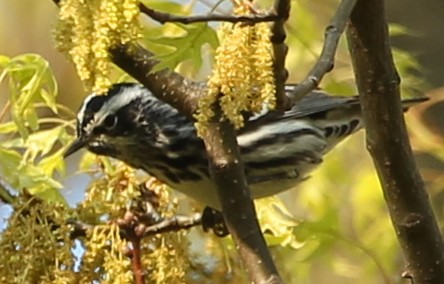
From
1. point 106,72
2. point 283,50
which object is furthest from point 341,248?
point 106,72

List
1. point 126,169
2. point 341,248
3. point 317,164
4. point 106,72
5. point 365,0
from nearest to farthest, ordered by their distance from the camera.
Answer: point 106,72 → point 365,0 → point 126,169 → point 341,248 → point 317,164

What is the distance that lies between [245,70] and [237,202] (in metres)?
0.29

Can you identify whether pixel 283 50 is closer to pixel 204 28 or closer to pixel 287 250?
pixel 204 28

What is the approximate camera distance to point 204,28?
4.79 ft

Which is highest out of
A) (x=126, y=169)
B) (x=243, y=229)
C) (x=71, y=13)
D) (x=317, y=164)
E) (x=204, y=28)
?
(x=71, y=13)

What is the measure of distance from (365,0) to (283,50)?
18 centimetres

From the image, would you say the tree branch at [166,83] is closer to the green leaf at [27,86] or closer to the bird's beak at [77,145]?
the green leaf at [27,86]

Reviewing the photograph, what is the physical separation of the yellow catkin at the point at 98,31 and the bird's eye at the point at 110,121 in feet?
3.51

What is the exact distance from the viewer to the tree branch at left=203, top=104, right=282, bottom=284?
1434mm

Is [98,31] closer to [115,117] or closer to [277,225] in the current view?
[277,225]

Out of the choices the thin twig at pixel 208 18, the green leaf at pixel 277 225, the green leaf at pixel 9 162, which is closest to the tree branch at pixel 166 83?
the thin twig at pixel 208 18

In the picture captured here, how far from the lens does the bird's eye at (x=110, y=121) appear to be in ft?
7.41

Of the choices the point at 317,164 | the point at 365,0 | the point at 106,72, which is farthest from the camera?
the point at 317,164

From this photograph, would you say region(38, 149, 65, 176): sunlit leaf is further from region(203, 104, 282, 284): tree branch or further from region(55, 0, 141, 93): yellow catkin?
region(55, 0, 141, 93): yellow catkin
